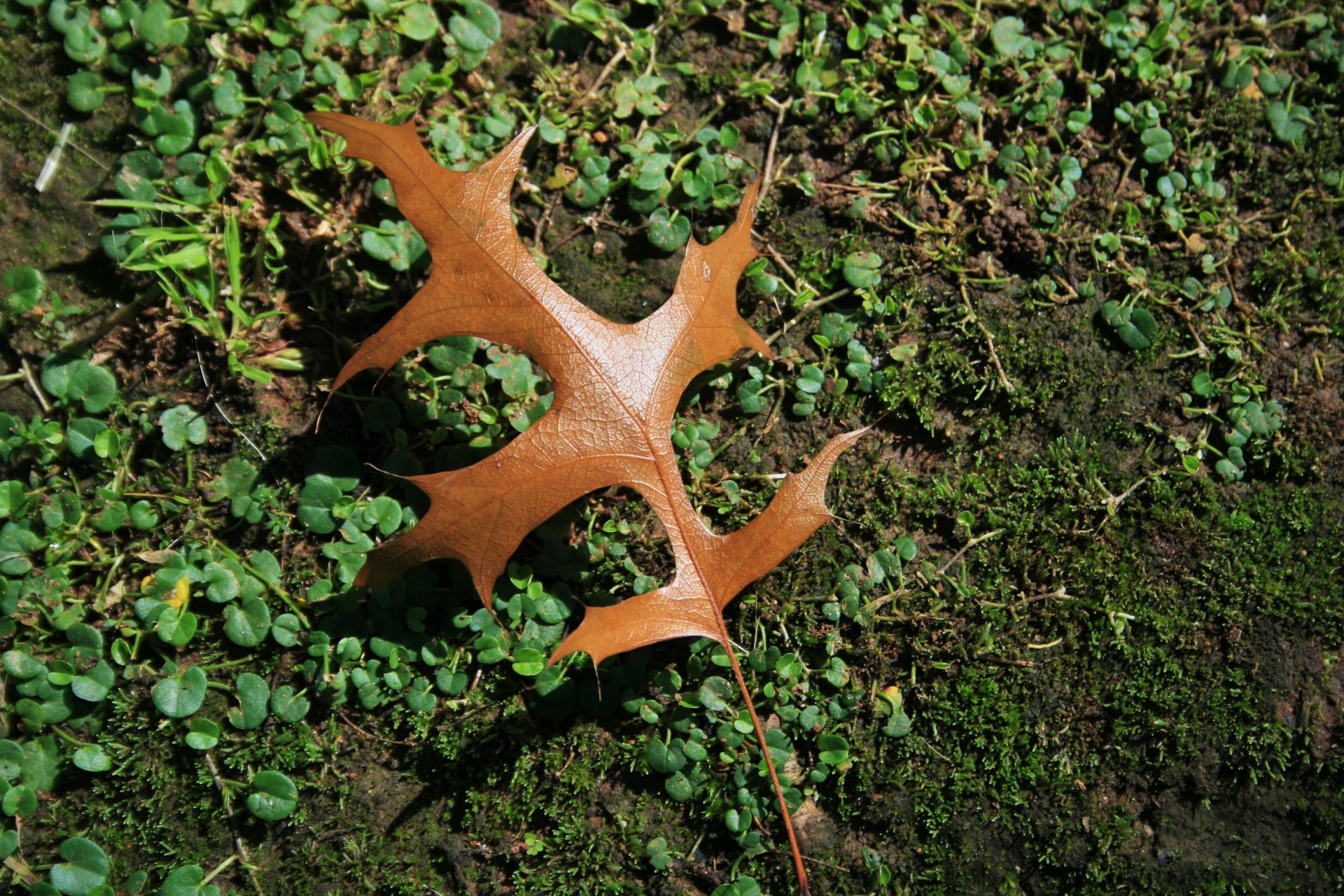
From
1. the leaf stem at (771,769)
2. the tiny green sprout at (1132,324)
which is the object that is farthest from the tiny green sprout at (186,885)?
the tiny green sprout at (1132,324)

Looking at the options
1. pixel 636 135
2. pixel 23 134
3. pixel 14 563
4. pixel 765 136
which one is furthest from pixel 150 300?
pixel 765 136

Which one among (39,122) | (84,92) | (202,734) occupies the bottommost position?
(202,734)

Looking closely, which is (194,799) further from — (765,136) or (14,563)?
(765,136)

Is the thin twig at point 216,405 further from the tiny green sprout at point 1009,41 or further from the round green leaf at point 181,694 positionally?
the tiny green sprout at point 1009,41

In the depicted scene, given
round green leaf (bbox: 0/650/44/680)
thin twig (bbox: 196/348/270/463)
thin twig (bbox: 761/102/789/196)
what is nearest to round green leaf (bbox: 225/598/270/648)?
thin twig (bbox: 196/348/270/463)

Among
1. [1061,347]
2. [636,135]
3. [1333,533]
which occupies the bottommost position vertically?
[1333,533]

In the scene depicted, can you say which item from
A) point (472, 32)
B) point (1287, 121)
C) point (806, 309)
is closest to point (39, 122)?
point (472, 32)

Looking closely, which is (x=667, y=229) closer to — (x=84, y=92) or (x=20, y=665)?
(x=84, y=92)
